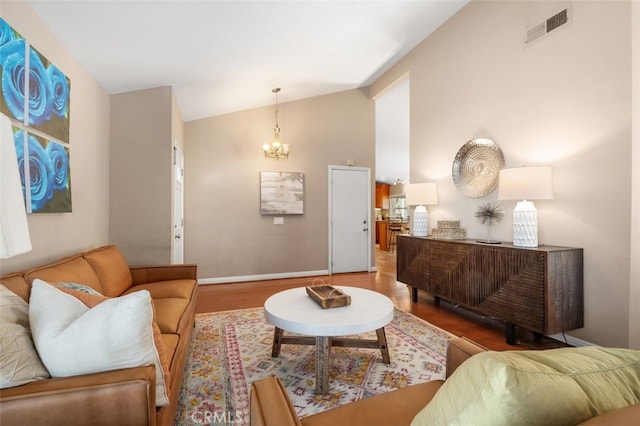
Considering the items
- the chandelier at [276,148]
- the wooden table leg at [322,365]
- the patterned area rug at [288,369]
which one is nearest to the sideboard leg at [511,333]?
the patterned area rug at [288,369]

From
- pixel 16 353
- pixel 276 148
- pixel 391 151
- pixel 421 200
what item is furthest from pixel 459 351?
pixel 391 151

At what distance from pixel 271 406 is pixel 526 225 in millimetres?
2539

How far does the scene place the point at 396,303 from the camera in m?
3.60

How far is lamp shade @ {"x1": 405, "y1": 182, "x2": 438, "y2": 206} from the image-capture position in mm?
3672

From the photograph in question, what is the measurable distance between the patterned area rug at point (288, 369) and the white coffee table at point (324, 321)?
0.40ft

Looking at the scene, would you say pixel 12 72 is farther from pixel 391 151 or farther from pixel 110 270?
pixel 391 151

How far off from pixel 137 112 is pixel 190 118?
125 cm

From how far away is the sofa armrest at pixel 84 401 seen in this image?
829 millimetres

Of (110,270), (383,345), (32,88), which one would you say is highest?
(32,88)

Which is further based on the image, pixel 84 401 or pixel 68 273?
pixel 68 273

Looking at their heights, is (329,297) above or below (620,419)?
below

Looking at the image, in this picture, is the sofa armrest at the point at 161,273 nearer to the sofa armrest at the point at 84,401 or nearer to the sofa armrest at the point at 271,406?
the sofa armrest at the point at 84,401

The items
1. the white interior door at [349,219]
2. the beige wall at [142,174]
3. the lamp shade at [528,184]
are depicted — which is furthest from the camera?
the white interior door at [349,219]

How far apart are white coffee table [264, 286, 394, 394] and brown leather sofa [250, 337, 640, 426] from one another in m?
0.61
